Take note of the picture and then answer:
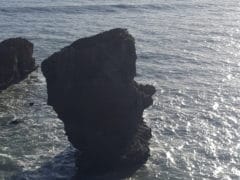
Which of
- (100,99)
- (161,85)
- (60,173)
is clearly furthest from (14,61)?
(60,173)

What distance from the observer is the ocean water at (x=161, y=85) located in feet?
144

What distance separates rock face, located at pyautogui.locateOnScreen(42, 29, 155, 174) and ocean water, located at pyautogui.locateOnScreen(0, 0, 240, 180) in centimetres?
209

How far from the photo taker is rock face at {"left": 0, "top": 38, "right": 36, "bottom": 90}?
5997 centimetres

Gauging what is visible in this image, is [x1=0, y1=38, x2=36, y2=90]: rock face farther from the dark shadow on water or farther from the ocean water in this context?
the dark shadow on water

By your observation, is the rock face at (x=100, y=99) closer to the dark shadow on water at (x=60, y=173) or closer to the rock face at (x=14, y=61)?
the dark shadow on water at (x=60, y=173)

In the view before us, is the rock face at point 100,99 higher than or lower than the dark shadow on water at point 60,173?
higher

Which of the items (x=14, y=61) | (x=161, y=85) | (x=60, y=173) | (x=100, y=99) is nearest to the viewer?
(x=100, y=99)

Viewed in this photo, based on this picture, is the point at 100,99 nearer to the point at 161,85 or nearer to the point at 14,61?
the point at 161,85

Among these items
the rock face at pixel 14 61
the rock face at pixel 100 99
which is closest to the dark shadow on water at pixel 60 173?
the rock face at pixel 100 99

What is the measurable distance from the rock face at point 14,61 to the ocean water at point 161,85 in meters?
1.16

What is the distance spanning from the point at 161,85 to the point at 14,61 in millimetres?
16498

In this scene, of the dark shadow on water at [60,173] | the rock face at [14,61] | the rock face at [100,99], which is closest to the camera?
the dark shadow on water at [60,173]

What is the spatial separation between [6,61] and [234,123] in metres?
25.9

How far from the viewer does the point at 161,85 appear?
2346 inches
